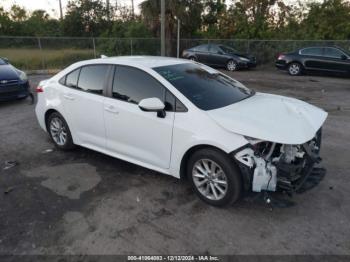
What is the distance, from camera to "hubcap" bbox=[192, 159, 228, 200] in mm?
3511

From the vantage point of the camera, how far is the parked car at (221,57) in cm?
1703

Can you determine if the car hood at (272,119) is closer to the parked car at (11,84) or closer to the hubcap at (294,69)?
the parked car at (11,84)

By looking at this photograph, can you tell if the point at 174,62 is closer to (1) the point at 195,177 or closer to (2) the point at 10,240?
(1) the point at 195,177

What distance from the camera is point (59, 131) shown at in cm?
532

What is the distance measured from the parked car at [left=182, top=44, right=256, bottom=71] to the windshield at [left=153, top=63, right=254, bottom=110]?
12838 mm

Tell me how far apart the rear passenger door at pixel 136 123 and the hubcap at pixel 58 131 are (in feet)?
3.77

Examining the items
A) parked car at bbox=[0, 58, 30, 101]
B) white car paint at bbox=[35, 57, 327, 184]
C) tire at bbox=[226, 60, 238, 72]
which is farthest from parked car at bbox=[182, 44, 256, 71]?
white car paint at bbox=[35, 57, 327, 184]

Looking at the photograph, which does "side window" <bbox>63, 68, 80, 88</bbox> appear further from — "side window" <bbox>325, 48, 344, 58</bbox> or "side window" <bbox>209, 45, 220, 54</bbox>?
"side window" <bbox>209, 45, 220, 54</bbox>

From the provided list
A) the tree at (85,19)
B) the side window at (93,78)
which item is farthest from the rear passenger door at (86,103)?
the tree at (85,19)

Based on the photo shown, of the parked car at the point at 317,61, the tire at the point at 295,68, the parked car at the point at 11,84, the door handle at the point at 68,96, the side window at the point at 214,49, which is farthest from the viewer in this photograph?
the side window at the point at 214,49

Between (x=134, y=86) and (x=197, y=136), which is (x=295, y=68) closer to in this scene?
(x=134, y=86)

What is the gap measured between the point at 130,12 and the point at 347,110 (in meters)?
34.3

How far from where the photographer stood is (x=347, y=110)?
8195mm

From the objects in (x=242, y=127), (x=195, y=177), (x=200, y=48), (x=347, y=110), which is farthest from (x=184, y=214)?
(x=200, y=48)
